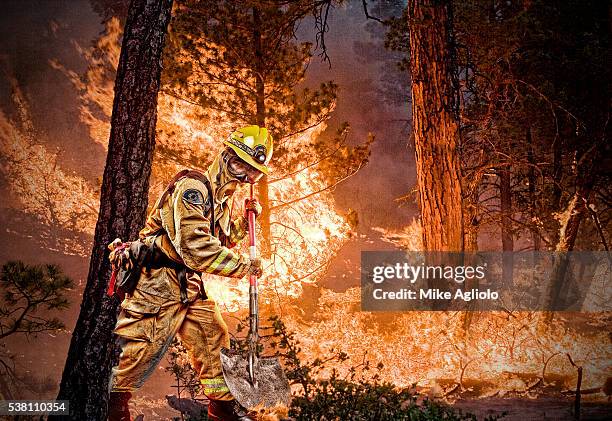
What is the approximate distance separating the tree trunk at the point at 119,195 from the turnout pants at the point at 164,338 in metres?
1.15

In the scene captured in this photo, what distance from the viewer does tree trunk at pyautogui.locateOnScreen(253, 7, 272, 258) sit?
7539 mm

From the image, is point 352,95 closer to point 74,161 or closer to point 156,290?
point 74,161

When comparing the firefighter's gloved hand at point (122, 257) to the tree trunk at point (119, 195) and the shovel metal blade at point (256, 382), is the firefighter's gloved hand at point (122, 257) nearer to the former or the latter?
the shovel metal blade at point (256, 382)

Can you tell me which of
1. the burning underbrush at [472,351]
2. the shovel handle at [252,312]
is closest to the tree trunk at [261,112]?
the burning underbrush at [472,351]

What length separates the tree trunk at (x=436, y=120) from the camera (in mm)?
6273

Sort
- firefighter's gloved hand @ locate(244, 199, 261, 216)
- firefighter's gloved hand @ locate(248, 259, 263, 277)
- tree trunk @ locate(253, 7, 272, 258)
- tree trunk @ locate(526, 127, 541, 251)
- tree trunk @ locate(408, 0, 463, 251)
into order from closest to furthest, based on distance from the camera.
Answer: firefighter's gloved hand @ locate(248, 259, 263, 277)
firefighter's gloved hand @ locate(244, 199, 261, 216)
tree trunk @ locate(408, 0, 463, 251)
tree trunk @ locate(253, 7, 272, 258)
tree trunk @ locate(526, 127, 541, 251)

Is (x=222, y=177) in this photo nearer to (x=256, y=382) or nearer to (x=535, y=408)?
Result: (x=256, y=382)

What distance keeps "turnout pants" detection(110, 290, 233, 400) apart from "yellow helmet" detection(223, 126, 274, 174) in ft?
2.76

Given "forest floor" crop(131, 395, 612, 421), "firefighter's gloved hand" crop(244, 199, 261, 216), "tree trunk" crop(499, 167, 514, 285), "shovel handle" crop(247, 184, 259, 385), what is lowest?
"forest floor" crop(131, 395, 612, 421)

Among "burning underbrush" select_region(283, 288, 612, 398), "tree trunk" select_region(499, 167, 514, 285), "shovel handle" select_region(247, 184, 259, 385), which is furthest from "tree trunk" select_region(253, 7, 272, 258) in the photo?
"shovel handle" select_region(247, 184, 259, 385)

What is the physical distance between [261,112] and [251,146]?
3795 millimetres

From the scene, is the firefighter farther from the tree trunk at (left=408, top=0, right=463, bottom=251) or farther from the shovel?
the tree trunk at (left=408, top=0, right=463, bottom=251)

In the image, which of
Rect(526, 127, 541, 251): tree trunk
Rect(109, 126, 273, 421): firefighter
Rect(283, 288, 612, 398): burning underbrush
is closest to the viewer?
Rect(109, 126, 273, 421): firefighter

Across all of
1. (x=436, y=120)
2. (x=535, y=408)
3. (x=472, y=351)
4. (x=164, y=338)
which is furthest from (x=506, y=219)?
(x=164, y=338)
